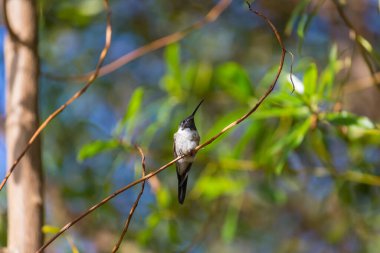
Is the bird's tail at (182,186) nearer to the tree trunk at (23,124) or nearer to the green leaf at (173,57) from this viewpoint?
the green leaf at (173,57)

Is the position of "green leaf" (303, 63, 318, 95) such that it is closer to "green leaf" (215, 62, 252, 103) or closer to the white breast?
"green leaf" (215, 62, 252, 103)

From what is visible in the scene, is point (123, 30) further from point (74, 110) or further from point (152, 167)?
point (152, 167)

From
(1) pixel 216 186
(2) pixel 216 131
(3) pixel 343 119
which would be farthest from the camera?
(1) pixel 216 186

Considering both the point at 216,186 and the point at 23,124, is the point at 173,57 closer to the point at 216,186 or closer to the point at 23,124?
the point at 216,186

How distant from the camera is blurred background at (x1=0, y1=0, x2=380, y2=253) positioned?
2061 millimetres

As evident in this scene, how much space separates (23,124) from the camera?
1.35 m

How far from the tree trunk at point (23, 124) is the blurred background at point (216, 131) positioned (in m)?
0.47

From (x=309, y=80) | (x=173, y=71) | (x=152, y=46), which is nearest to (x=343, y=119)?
(x=309, y=80)

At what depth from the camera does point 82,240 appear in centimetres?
313

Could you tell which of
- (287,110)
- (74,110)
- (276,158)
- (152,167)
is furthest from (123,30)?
(287,110)

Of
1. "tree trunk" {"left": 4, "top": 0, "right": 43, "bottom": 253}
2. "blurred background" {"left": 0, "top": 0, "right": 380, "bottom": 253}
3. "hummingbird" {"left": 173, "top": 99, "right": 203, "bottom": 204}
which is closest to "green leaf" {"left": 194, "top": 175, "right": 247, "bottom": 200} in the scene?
"blurred background" {"left": 0, "top": 0, "right": 380, "bottom": 253}

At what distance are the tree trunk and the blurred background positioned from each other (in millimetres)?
470

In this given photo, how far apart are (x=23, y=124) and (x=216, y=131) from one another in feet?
2.60

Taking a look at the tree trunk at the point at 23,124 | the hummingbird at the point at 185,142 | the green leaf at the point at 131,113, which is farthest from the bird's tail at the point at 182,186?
the tree trunk at the point at 23,124
